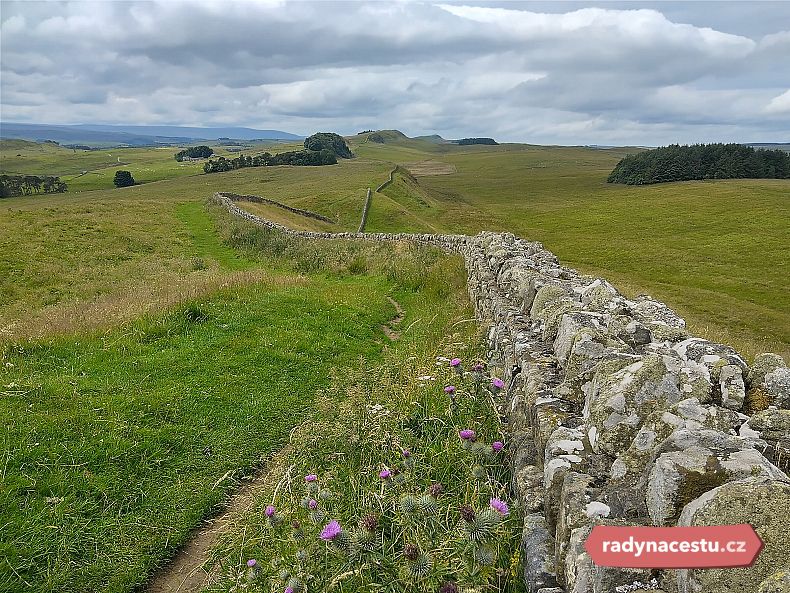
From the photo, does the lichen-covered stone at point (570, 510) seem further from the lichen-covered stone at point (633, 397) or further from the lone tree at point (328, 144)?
the lone tree at point (328, 144)

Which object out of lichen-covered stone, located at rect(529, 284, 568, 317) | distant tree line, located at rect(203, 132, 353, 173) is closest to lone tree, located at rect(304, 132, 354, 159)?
distant tree line, located at rect(203, 132, 353, 173)

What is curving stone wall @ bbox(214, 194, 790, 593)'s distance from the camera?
7.56ft

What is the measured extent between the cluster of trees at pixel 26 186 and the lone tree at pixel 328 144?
59.2 metres

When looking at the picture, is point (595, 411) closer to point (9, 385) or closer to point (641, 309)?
point (641, 309)

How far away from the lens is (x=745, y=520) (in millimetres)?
2227

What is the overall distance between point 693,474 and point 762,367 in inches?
81.5

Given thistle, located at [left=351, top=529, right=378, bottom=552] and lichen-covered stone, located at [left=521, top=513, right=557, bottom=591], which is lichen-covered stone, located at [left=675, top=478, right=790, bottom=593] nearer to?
lichen-covered stone, located at [left=521, top=513, right=557, bottom=591]

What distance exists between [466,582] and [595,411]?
1354 mm

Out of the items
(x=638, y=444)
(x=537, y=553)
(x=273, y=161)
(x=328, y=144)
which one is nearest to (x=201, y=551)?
(x=537, y=553)

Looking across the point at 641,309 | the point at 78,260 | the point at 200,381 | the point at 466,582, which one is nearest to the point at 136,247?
the point at 78,260

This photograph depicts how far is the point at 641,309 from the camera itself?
688 cm

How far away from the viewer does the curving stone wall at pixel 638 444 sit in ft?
7.56

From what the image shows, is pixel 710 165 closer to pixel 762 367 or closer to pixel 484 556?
pixel 762 367

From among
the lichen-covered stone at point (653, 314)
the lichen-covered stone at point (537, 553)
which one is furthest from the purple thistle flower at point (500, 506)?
the lichen-covered stone at point (653, 314)
